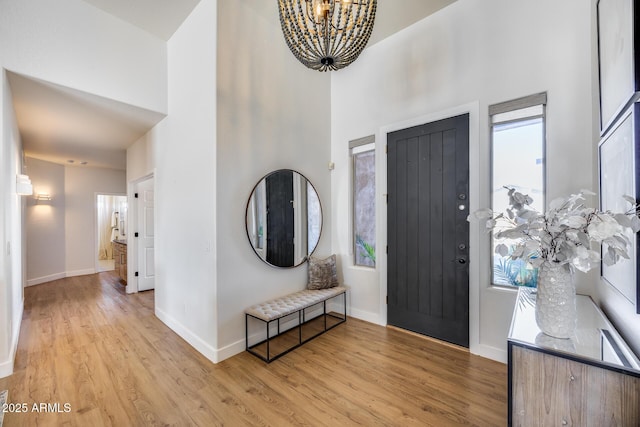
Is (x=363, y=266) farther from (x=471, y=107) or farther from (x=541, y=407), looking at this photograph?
(x=541, y=407)

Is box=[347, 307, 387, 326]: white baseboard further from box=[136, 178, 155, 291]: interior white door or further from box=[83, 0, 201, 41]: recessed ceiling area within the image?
box=[83, 0, 201, 41]: recessed ceiling area

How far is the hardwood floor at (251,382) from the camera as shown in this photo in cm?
186

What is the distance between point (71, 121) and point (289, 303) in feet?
12.2

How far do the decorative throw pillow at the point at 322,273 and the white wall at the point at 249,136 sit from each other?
122 mm

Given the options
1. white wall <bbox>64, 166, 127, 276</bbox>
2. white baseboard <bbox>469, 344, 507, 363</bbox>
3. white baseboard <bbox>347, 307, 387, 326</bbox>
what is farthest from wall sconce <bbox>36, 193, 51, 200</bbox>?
white baseboard <bbox>469, 344, 507, 363</bbox>

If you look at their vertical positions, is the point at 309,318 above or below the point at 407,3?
below

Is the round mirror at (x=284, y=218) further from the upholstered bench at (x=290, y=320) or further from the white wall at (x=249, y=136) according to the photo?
the upholstered bench at (x=290, y=320)

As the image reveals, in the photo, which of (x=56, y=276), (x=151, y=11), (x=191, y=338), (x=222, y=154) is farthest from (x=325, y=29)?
(x=56, y=276)

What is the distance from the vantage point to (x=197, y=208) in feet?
9.37

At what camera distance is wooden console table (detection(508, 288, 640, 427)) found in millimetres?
1039

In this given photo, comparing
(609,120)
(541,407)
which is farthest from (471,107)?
(541,407)

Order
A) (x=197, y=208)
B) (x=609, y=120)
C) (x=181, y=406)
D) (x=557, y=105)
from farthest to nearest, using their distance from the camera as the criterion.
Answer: (x=197, y=208)
(x=557, y=105)
(x=181, y=406)
(x=609, y=120)

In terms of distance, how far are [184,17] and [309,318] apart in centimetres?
383

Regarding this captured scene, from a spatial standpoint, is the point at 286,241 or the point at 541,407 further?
the point at 286,241
